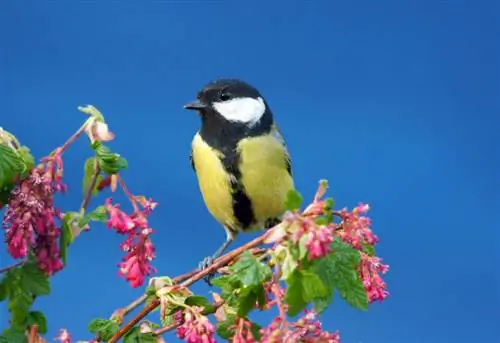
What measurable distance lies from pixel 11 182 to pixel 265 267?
217 mm

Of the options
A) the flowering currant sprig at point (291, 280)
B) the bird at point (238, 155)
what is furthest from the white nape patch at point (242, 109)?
the flowering currant sprig at point (291, 280)

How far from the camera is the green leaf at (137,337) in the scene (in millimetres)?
743

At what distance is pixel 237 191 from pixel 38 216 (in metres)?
0.80

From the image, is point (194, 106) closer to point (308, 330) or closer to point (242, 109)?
point (242, 109)

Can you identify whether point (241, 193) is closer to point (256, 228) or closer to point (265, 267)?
point (256, 228)

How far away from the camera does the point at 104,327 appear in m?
0.76

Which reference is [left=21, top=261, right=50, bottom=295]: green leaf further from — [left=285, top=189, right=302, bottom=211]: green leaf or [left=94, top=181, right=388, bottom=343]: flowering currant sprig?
[left=285, top=189, right=302, bottom=211]: green leaf

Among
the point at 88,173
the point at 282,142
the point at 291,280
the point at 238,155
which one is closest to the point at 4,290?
the point at 88,173

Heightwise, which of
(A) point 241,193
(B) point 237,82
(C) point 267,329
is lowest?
(C) point 267,329

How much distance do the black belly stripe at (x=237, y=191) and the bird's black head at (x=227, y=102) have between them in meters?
0.07

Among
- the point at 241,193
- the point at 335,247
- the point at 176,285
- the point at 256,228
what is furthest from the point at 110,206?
the point at 256,228

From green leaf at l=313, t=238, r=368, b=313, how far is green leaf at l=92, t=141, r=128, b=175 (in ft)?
0.63

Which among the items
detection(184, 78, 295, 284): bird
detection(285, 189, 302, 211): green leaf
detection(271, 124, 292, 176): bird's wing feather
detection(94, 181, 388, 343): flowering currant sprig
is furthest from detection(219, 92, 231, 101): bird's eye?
detection(285, 189, 302, 211): green leaf

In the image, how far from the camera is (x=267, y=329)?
2.09ft
